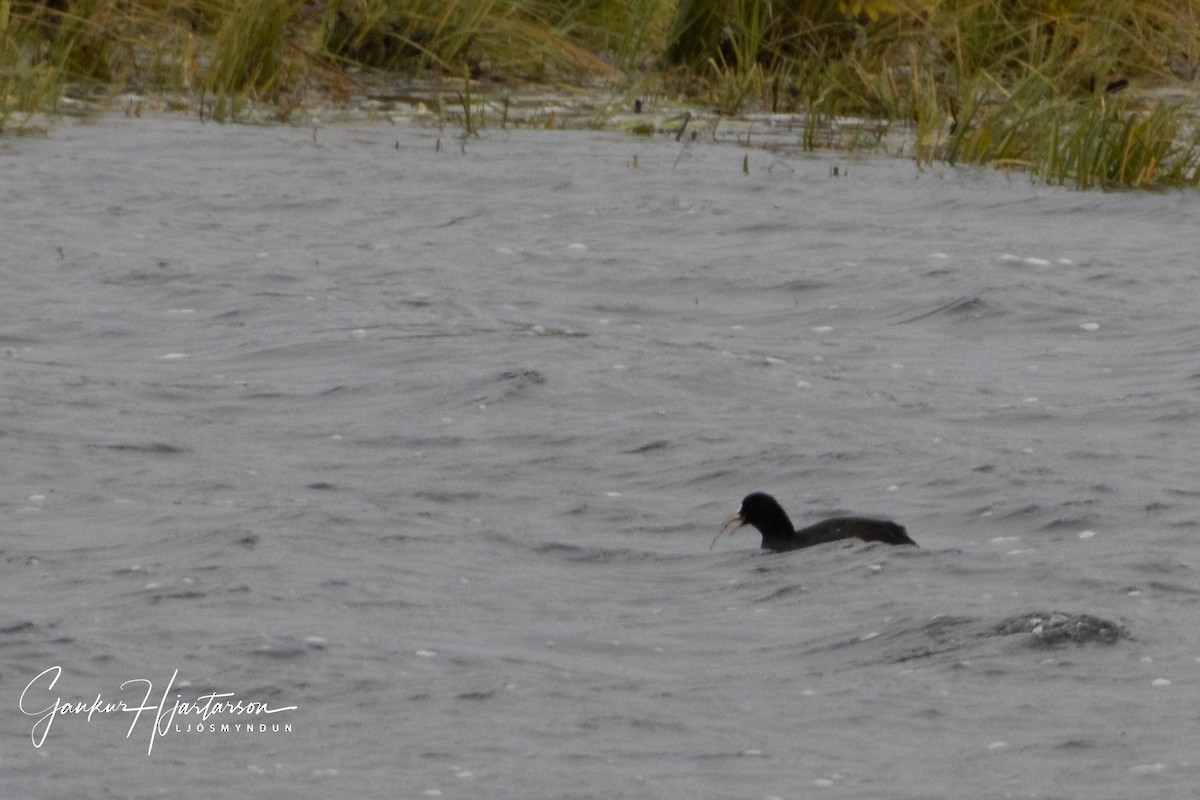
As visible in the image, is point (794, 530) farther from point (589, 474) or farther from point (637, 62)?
point (637, 62)

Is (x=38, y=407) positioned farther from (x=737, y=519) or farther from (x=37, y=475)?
(x=737, y=519)

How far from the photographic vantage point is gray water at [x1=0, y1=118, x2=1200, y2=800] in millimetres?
6254

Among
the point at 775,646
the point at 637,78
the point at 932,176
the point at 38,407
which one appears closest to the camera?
the point at 775,646

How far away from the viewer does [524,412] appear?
33.7ft

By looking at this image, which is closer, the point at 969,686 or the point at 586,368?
the point at 969,686

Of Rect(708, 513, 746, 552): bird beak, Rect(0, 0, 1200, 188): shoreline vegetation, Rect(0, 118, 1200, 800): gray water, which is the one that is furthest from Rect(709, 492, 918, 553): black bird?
Rect(0, 0, 1200, 188): shoreline vegetation

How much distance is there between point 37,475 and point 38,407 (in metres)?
1.09

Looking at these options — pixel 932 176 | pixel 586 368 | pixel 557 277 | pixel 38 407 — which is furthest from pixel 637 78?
pixel 38 407

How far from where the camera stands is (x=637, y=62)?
20.2 meters

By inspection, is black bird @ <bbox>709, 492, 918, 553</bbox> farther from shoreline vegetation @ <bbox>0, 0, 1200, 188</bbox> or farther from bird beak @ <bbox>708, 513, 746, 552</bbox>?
shoreline vegetation @ <bbox>0, 0, 1200, 188</bbox>

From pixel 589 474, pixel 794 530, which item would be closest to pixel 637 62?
pixel 589 474

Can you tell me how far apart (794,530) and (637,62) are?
12.2 metres

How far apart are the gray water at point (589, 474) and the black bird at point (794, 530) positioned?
0.34 feet

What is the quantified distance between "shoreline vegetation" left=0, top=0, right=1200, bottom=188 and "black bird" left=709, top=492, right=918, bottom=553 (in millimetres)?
8174
